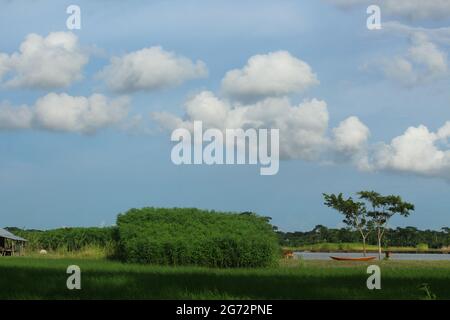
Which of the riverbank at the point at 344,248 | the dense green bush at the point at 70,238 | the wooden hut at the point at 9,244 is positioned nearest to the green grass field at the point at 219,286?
the dense green bush at the point at 70,238

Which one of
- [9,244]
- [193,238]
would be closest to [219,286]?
[193,238]

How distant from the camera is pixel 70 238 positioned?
4206 centimetres

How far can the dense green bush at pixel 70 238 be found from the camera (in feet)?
127

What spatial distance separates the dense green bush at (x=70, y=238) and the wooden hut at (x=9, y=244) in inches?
33.7

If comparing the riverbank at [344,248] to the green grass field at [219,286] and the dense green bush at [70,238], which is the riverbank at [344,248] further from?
the green grass field at [219,286]

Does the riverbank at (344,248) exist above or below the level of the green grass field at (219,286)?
below

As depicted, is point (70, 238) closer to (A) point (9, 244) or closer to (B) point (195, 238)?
(A) point (9, 244)

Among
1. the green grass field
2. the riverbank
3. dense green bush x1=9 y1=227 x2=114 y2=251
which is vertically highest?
dense green bush x1=9 y1=227 x2=114 y2=251

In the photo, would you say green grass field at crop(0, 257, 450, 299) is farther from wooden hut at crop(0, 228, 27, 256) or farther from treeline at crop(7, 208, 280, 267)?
wooden hut at crop(0, 228, 27, 256)

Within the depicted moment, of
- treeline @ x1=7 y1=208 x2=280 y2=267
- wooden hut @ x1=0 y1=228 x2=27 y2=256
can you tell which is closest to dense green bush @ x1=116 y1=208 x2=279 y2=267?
treeline @ x1=7 y1=208 x2=280 y2=267

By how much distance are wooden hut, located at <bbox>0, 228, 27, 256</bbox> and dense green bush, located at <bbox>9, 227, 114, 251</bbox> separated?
33.7 inches

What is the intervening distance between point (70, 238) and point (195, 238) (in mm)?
15805

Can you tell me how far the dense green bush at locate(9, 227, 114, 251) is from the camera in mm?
38625
